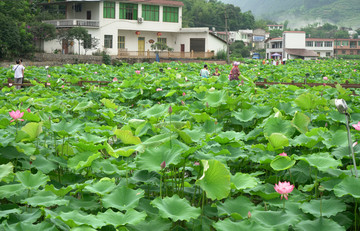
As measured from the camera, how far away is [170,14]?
37.7 m

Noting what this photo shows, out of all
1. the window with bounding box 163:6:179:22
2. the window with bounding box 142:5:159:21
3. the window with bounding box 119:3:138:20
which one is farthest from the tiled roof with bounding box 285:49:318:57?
the window with bounding box 119:3:138:20

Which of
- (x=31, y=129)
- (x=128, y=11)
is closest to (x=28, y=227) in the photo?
(x=31, y=129)

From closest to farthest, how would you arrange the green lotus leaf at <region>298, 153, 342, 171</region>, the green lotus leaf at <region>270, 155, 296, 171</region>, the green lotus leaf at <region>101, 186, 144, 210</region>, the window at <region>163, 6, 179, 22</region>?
the green lotus leaf at <region>101, 186, 144, 210</region> < the green lotus leaf at <region>298, 153, 342, 171</region> < the green lotus leaf at <region>270, 155, 296, 171</region> < the window at <region>163, 6, 179, 22</region>

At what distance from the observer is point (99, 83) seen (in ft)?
30.0

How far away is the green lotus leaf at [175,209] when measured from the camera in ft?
6.21

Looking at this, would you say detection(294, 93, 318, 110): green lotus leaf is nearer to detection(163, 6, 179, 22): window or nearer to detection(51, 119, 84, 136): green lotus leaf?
detection(51, 119, 84, 136): green lotus leaf

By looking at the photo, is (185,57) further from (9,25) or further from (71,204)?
(71,204)

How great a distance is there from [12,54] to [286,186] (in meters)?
26.3

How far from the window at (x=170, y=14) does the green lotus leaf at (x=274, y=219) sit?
36.2m

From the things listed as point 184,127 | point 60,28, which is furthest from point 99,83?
point 60,28

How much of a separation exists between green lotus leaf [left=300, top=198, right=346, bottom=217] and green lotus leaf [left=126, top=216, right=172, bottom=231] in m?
0.62

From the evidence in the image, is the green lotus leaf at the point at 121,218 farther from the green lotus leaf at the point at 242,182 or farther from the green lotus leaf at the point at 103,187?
the green lotus leaf at the point at 242,182

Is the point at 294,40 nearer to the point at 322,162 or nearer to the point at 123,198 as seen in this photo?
the point at 322,162

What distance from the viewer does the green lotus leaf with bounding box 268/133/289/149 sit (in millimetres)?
2736
